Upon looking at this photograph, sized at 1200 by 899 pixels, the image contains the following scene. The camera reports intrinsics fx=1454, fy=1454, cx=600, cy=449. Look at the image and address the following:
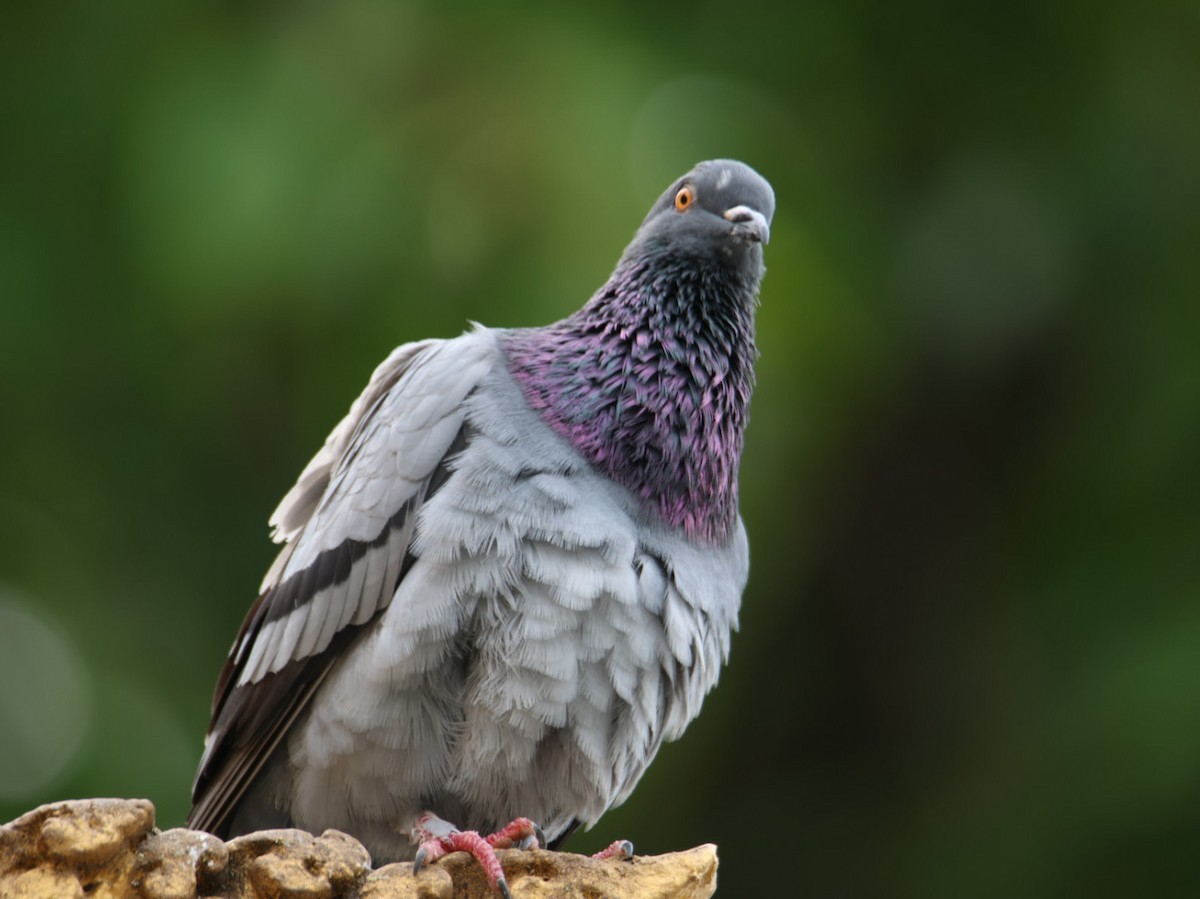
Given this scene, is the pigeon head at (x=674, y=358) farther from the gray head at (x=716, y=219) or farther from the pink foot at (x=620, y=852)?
the pink foot at (x=620, y=852)

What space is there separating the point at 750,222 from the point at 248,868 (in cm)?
243

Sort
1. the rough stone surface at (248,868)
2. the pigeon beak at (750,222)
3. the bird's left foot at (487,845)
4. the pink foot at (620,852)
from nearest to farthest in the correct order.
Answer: the rough stone surface at (248,868) < the bird's left foot at (487,845) < the pink foot at (620,852) < the pigeon beak at (750,222)

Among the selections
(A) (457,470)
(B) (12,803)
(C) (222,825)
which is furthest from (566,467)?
(B) (12,803)

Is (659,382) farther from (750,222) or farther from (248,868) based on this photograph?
(248,868)

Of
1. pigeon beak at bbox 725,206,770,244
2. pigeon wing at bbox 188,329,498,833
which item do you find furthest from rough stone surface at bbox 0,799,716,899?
pigeon beak at bbox 725,206,770,244

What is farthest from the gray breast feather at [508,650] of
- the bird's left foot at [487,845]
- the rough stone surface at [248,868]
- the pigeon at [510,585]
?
the rough stone surface at [248,868]

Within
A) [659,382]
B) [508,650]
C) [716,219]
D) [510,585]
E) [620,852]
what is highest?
[716,219]

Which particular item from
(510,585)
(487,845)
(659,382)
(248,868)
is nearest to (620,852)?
(487,845)

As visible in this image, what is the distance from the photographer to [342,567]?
3.98 m

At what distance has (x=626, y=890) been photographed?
10.6ft

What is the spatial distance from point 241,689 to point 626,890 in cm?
147

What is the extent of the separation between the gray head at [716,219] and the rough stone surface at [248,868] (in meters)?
1.88

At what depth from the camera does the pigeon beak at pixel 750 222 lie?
14.4 ft

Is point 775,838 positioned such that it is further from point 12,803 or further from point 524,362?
point 524,362
